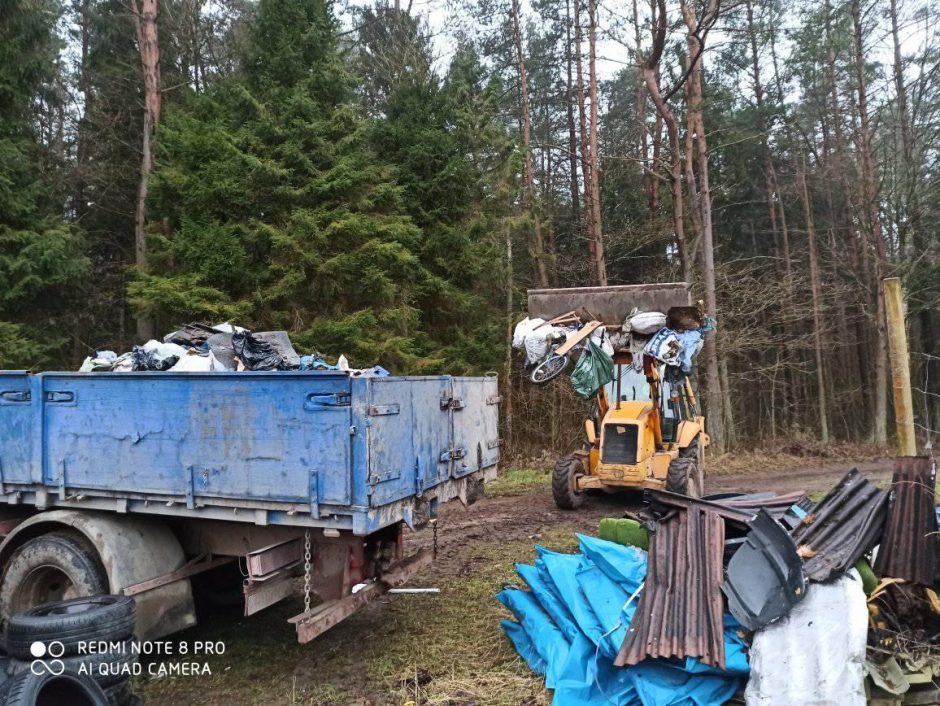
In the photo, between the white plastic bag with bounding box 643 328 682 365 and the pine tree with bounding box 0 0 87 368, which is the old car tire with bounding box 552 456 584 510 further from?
the pine tree with bounding box 0 0 87 368

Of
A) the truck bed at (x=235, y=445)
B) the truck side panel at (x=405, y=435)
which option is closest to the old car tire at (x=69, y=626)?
the truck bed at (x=235, y=445)

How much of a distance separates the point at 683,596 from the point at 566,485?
5287 mm

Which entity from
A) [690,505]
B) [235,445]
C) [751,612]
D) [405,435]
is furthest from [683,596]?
[235,445]

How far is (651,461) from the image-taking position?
30.8ft

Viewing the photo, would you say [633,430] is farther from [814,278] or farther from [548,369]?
[814,278]

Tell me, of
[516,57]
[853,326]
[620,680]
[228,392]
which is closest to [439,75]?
[516,57]

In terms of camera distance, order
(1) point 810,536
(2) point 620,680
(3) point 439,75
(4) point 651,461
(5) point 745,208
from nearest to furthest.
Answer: (2) point 620,680 < (1) point 810,536 < (4) point 651,461 < (3) point 439,75 < (5) point 745,208

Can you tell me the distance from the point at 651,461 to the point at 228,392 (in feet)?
21.8

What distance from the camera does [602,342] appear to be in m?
8.63

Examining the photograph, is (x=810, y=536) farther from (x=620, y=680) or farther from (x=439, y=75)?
(x=439, y=75)

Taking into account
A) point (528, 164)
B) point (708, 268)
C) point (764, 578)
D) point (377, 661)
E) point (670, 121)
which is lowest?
point (377, 661)

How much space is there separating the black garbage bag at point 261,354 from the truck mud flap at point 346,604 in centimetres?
216

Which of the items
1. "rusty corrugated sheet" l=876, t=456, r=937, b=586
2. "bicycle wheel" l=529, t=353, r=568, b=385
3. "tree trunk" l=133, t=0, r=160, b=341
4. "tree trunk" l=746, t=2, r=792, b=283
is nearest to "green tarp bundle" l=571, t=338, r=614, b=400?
"bicycle wheel" l=529, t=353, r=568, b=385

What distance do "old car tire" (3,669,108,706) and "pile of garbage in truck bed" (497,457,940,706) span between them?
2544mm
